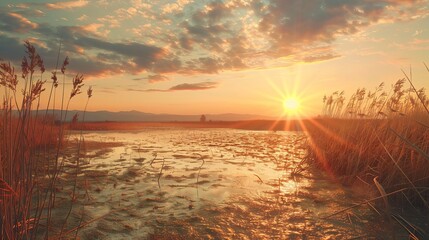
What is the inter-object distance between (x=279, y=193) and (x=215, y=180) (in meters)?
1.81

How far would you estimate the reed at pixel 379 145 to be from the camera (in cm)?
561

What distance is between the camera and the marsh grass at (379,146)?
→ 5594mm

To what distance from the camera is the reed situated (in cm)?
561

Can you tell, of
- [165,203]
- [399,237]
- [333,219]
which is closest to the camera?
[399,237]

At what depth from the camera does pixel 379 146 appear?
706cm

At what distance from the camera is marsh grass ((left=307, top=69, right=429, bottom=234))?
5.59 meters

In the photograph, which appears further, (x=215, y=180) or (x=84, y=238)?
(x=215, y=180)

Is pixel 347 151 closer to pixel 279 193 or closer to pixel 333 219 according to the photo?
pixel 279 193

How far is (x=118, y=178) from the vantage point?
7.59 metres

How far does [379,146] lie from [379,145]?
34mm

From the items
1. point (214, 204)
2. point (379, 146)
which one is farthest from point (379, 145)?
point (214, 204)

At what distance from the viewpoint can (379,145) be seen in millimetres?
7086

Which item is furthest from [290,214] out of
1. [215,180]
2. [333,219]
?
[215,180]

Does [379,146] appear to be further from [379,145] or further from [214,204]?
[214,204]
